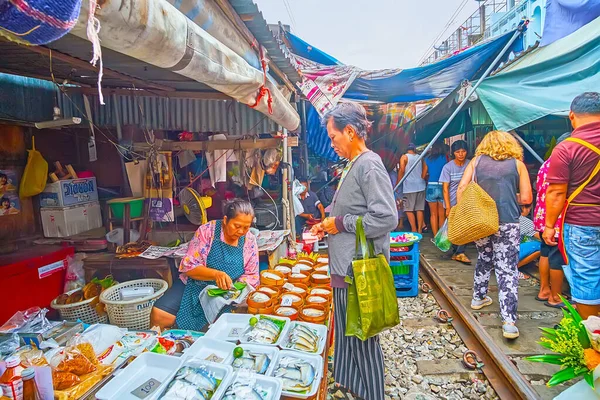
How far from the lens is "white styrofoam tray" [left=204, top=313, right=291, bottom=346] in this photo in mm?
2301

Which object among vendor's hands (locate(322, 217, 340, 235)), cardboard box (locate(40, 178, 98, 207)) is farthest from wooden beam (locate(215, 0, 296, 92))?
cardboard box (locate(40, 178, 98, 207))

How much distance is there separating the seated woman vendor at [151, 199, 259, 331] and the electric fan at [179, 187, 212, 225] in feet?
4.54

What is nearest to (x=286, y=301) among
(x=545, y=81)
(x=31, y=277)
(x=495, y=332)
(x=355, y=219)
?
(x=355, y=219)

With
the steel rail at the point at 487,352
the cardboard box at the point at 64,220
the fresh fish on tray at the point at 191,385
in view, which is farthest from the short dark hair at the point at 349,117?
the cardboard box at the point at 64,220

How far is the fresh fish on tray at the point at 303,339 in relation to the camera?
2.22 meters

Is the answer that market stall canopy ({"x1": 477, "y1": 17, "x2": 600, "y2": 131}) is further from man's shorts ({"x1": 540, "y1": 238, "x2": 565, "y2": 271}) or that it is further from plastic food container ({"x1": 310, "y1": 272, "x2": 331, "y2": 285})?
plastic food container ({"x1": 310, "y1": 272, "x2": 331, "y2": 285})

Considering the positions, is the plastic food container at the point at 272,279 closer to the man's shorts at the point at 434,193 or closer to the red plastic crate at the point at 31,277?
the red plastic crate at the point at 31,277

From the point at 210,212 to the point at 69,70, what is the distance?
8.94 ft

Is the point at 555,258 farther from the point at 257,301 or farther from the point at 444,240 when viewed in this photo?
the point at 257,301

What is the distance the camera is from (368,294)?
7.70ft

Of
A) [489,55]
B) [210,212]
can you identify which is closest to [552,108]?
[489,55]

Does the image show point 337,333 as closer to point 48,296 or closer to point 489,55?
point 48,296

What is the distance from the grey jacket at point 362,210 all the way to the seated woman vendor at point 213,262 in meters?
0.93

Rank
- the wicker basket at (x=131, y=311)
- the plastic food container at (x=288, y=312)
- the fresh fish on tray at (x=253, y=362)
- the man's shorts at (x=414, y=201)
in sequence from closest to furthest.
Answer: the fresh fish on tray at (x=253, y=362), the plastic food container at (x=288, y=312), the wicker basket at (x=131, y=311), the man's shorts at (x=414, y=201)
